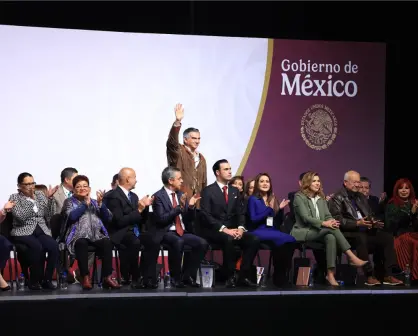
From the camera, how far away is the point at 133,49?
382 inches

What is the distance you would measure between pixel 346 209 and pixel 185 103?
2251 mm

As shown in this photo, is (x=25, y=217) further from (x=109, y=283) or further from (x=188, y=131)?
(x=188, y=131)

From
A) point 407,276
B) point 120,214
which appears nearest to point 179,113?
point 120,214

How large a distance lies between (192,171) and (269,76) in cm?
171

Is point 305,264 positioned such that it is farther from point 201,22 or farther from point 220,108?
point 201,22

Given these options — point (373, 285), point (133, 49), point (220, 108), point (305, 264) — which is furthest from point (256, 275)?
point (133, 49)

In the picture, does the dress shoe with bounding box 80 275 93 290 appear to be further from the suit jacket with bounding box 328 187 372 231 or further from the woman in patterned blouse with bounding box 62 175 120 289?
the suit jacket with bounding box 328 187 372 231

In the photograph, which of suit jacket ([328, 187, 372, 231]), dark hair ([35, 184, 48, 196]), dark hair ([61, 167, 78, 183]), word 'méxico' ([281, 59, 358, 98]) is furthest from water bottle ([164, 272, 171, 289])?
word 'méxico' ([281, 59, 358, 98])

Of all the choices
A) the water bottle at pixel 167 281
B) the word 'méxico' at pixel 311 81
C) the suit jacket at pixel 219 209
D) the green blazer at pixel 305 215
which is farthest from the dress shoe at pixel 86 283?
the word 'méxico' at pixel 311 81

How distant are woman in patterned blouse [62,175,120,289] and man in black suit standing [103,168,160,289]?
13 centimetres

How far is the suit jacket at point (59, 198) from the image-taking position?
8.48 metres

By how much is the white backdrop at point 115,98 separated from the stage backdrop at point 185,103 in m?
0.01

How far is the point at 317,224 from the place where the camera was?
8.20 metres

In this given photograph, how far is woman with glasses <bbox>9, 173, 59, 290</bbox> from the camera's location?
755cm
